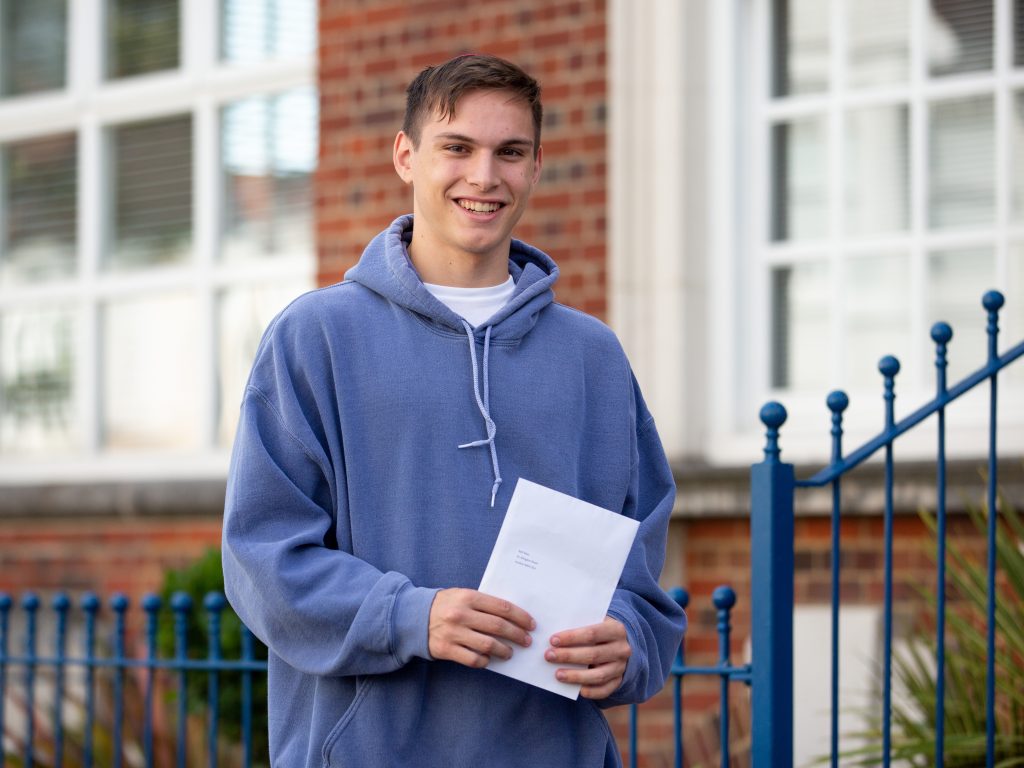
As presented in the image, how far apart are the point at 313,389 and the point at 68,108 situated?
6.10m

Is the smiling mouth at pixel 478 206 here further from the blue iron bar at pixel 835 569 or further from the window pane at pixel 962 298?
the window pane at pixel 962 298

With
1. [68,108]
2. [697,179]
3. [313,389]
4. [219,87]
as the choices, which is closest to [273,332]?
[313,389]

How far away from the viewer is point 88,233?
7.73m

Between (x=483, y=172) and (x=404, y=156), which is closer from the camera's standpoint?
(x=483, y=172)

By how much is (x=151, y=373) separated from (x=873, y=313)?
3778mm

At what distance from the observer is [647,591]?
2.38 m

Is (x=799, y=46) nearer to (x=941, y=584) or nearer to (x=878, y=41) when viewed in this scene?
(x=878, y=41)

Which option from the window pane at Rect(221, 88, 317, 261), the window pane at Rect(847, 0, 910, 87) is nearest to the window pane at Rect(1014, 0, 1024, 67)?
the window pane at Rect(847, 0, 910, 87)

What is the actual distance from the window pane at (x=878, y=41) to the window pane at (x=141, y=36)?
3579mm

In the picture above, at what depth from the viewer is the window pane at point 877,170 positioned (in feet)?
18.2

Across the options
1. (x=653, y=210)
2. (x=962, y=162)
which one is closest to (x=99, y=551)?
(x=653, y=210)

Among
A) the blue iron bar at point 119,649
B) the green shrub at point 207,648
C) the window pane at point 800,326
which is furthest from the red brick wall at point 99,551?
the window pane at point 800,326

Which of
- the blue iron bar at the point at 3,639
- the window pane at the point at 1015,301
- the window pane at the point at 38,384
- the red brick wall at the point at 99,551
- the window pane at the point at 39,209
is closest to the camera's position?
the blue iron bar at the point at 3,639

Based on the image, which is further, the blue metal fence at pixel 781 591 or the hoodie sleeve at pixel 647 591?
the blue metal fence at pixel 781 591
